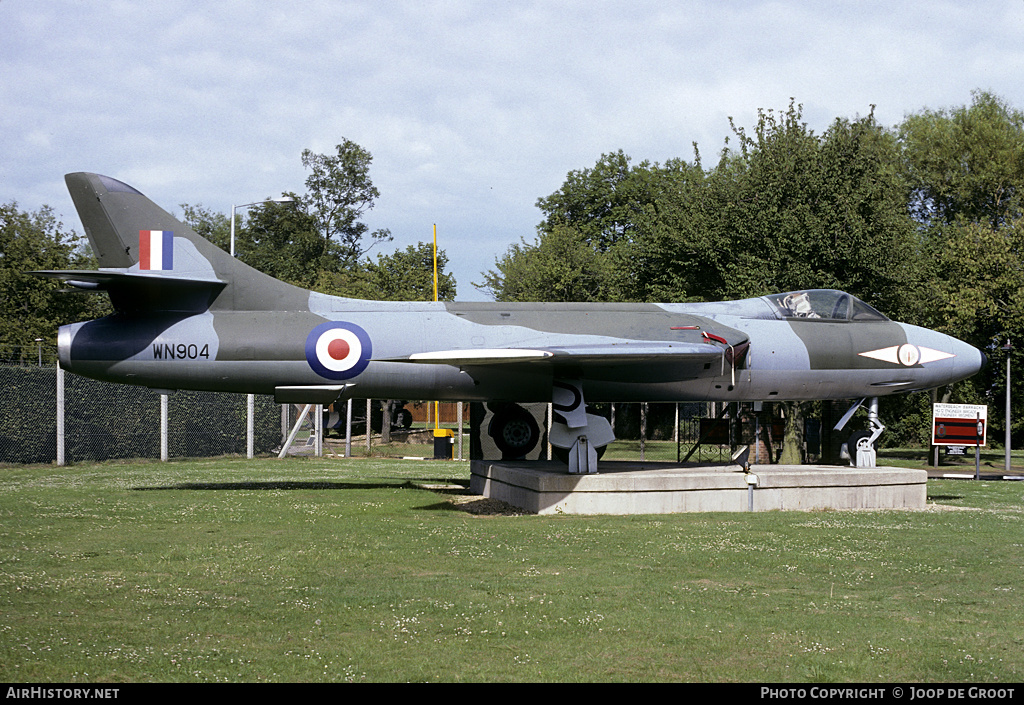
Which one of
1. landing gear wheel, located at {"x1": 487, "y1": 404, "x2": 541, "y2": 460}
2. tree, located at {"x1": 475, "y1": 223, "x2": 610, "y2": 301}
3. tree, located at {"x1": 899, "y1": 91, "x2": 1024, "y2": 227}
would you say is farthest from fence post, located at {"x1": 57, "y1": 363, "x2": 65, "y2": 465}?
tree, located at {"x1": 899, "y1": 91, "x2": 1024, "y2": 227}

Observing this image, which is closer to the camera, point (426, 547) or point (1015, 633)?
point (1015, 633)

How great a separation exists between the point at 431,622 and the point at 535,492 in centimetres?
752

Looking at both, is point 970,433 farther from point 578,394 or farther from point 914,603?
point 914,603

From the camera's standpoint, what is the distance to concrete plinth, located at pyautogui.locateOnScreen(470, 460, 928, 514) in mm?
14367

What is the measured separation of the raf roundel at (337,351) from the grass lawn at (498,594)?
92.0 inches

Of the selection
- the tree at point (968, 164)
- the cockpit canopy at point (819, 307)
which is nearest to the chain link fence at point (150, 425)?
the cockpit canopy at point (819, 307)

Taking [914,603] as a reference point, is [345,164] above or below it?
above

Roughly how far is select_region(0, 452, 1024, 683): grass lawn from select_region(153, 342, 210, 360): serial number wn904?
2.47 meters

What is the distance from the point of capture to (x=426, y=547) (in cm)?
1083

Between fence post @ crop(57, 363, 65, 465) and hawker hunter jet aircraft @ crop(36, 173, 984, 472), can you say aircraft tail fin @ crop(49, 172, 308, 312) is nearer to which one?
hawker hunter jet aircraft @ crop(36, 173, 984, 472)

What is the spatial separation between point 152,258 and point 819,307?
1199 cm

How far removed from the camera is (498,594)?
8.10 m

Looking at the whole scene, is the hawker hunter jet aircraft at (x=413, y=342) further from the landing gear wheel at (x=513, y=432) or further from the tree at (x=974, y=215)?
the tree at (x=974, y=215)

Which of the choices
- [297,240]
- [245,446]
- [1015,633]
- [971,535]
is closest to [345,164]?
[297,240]
